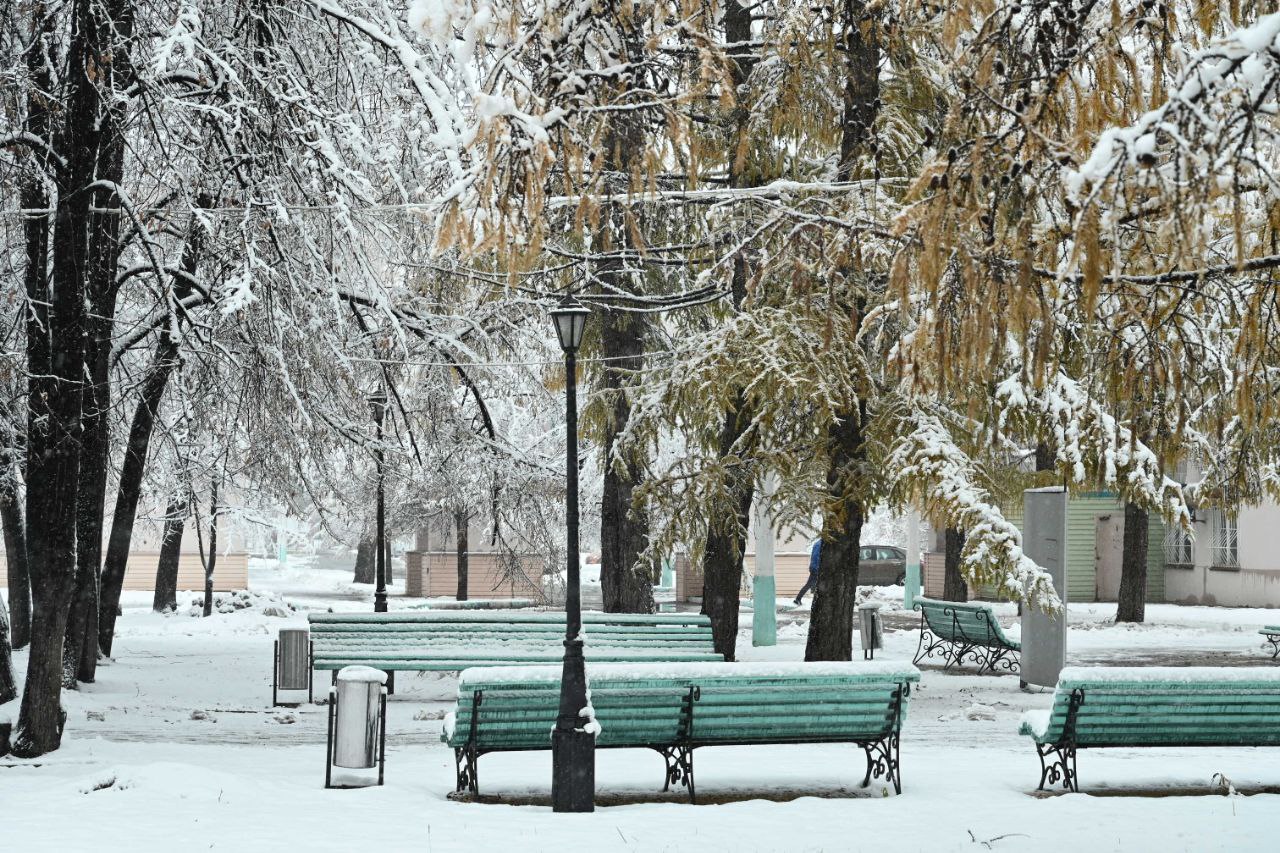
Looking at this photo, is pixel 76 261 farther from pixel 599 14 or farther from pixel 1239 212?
pixel 1239 212

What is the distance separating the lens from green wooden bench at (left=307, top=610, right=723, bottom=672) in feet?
46.2

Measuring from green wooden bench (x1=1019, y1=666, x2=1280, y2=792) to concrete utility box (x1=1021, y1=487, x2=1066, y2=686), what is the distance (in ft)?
17.9

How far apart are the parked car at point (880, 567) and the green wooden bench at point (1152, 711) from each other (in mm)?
36702

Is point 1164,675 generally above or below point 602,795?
above

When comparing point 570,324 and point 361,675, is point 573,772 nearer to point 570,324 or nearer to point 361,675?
point 361,675

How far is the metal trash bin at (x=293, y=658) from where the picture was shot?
47.5 feet

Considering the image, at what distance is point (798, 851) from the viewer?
756 centimetres

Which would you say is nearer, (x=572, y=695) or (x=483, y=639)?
(x=572, y=695)

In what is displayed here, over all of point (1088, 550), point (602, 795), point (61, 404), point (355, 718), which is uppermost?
point (61, 404)

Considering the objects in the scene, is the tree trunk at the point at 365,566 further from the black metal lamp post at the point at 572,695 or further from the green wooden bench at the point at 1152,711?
the green wooden bench at the point at 1152,711

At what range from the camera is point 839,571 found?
13.7m

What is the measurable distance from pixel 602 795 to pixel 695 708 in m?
0.83

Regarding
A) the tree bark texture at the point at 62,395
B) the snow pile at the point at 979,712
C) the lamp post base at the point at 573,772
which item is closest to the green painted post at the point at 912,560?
the snow pile at the point at 979,712

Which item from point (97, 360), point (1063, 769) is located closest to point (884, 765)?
point (1063, 769)
